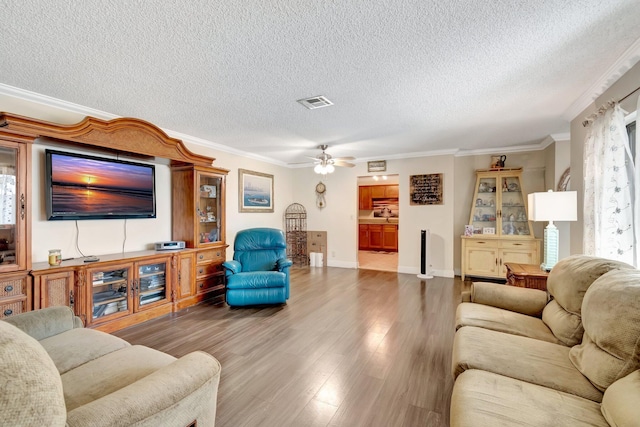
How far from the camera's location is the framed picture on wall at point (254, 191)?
575 centimetres

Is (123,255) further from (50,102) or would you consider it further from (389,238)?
(389,238)

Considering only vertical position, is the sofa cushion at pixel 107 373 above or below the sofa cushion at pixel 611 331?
below

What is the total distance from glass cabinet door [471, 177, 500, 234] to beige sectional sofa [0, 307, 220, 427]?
18.4 ft

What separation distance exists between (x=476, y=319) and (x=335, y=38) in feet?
7.72

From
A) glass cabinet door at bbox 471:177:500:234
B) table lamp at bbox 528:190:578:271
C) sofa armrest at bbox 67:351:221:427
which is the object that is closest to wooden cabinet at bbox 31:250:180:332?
sofa armrest at bbox 67:351:221:427

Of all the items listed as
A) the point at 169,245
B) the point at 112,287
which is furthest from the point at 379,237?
the point at 112,287

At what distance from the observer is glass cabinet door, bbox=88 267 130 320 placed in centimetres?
307

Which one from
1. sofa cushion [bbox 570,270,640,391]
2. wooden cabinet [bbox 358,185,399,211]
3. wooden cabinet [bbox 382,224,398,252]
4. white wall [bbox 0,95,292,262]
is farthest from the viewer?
wooden cabinet [bbox 358,185,399,211]

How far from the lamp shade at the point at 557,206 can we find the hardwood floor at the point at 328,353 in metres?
1.58

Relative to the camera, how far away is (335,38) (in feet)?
6.59

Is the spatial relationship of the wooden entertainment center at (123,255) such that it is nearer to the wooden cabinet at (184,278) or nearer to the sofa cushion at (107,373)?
the wooden cabinet at (184,278)

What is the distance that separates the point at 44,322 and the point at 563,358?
3241mm

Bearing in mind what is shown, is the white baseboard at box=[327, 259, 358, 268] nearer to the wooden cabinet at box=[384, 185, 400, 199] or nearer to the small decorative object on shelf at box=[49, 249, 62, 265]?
the wooden cabinet at box=[384, 185, 400, 199]

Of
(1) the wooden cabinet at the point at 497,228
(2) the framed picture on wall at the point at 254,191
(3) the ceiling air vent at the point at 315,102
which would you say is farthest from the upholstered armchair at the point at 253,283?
(1) the wooden cabinet at the point at 497,228
